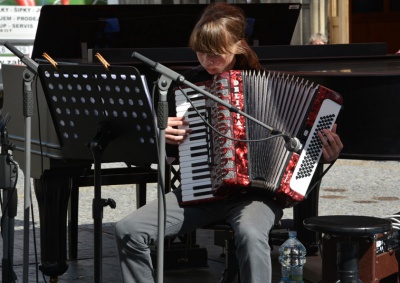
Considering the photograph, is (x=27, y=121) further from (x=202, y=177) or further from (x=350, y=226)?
(x=350, y=226)

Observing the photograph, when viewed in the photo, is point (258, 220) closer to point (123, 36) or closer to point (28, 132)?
point (28, 132)

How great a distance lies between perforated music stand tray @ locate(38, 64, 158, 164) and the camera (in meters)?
4.29

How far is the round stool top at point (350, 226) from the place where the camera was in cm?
445

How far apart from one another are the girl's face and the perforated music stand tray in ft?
1.29

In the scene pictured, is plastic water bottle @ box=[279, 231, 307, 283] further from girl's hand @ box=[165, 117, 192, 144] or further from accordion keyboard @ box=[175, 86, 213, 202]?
girl's hand @ box=[165, 117, 192, 144]

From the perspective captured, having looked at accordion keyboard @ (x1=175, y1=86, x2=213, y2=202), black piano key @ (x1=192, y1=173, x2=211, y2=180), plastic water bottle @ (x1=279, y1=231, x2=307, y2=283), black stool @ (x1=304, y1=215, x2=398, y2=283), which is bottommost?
plastic water bottle @ (x1=279, y1=231, x2=307, y2=283)

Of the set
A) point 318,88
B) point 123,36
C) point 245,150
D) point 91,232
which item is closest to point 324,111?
point 318,88

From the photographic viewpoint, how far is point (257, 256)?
4.26m

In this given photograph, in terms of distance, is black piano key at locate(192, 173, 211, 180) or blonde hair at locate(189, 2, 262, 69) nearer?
black piano key at locate(192, 173, 211, 180)

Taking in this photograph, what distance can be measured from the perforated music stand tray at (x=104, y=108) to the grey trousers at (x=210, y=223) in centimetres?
26

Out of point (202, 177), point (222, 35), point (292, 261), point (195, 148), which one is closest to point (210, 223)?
point (202, 177)

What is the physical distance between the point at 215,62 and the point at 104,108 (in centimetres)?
52

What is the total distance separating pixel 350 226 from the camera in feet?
14.7

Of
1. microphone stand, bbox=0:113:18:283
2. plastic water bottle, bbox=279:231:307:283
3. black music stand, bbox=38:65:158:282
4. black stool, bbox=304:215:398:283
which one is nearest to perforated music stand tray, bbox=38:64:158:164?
black music stand, bbox=38:65:158:282
